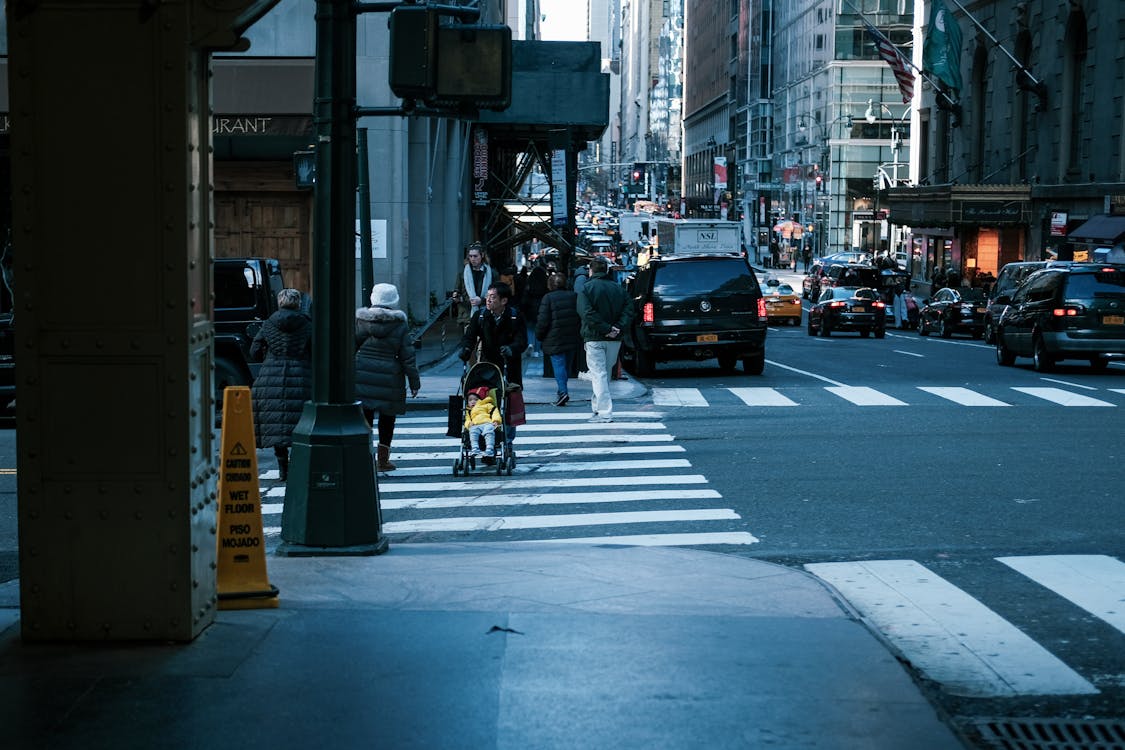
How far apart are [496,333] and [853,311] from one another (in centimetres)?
3172

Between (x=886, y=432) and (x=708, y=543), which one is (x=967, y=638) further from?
(x=886, y=432)

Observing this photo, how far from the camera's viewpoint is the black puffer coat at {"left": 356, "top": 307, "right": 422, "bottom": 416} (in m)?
14.2

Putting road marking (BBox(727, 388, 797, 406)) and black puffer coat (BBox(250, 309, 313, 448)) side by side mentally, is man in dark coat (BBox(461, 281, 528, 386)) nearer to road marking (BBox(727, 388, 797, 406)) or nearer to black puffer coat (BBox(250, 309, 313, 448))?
black puffer coat (BBox(250, 309, 313, 448))

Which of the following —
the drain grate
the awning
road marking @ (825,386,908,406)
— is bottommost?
the drain grate

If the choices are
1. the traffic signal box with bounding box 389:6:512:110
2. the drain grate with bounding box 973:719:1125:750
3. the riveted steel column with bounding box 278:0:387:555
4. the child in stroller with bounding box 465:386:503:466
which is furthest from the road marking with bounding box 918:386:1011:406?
the drain grate with bounding box 973:719:1125:750

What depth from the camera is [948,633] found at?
26.2ft

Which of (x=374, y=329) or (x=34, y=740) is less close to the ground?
(x=374, y=329)

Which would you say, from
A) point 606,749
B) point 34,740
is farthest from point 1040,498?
point 34,740

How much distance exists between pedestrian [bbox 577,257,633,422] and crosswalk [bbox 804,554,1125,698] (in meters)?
9.60

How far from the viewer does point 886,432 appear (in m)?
17.7

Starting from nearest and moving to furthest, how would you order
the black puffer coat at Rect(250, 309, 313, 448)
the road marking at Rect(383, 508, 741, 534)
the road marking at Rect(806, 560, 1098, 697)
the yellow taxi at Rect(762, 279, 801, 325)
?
the road marking at Rect(806, 560, 1098, 697), the road marking at Rect(383, 508, 741, 534), the black puffer coat at Rect(250, 309, 313, 448), the yellow taxi at Rect(762, 279, 801, 325)

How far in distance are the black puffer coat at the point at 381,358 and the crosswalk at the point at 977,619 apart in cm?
541

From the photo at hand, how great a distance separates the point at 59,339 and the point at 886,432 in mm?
12617

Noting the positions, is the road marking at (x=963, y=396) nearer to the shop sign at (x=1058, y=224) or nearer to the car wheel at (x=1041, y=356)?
the car wheel at (x=1041, y=356)
